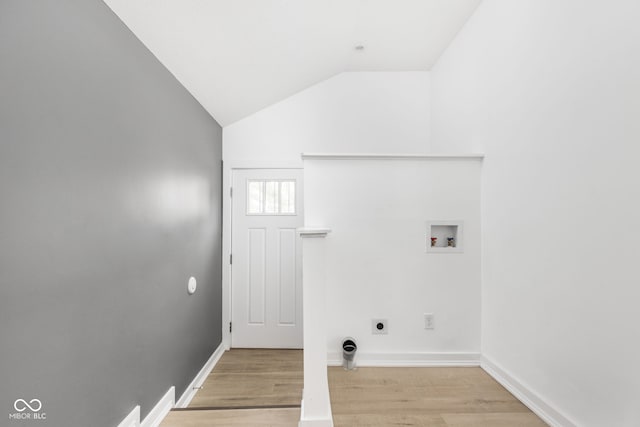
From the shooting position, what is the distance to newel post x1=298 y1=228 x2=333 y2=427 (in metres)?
1.76

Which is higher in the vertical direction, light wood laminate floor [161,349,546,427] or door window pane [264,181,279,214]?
door window pane [264,181,279,214]

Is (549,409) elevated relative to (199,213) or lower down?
lower down

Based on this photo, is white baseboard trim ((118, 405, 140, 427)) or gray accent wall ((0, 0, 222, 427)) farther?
white baseboard trim ((118, 405, 140, 427))

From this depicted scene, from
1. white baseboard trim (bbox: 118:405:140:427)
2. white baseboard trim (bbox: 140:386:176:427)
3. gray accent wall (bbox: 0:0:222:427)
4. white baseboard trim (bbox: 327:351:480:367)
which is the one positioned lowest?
white baseboard trim (bbox: 140:386:176:427)

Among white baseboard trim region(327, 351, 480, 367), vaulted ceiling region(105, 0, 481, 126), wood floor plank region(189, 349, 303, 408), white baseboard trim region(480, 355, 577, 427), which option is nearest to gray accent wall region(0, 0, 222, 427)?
vaulted ceiling region(105, 0, 481, 126)

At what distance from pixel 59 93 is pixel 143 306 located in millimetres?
Answer: 1190

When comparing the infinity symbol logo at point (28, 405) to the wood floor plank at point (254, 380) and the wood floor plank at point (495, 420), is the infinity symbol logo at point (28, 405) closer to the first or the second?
the wood floor plank at point (254, 380)

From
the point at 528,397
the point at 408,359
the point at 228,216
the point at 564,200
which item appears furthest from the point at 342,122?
the point at 528,397

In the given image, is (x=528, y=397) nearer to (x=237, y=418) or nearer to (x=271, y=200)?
(x=237, y=418)

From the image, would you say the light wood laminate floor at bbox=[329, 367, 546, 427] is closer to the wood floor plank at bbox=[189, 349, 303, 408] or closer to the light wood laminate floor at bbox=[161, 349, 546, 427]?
the light wood laminate floor at bbox=[161, 349, 546, 427]

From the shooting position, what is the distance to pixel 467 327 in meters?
2.54

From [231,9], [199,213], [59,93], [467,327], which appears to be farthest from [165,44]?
[467,327]

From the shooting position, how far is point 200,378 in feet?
9.12

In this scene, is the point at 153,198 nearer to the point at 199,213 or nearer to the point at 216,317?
the point at 199,213
